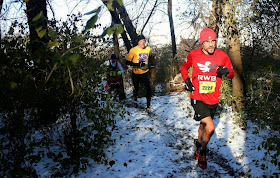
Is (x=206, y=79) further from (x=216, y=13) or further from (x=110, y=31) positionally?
(x=216, y=13)

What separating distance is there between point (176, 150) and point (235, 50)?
3.25 m

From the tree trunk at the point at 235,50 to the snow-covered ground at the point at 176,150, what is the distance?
40 cm

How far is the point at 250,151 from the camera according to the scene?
422cm

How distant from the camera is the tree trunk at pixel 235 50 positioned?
A: 5988mm

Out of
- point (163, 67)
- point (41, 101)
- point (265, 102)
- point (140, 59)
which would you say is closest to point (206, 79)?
point (265, 102)

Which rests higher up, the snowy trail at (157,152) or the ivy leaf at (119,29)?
the ivy leaf at (119,29)

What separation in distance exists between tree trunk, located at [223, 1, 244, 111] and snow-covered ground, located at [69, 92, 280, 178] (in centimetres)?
40

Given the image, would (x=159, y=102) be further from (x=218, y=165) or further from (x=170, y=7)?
(x=170, y=7)

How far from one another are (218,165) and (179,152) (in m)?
0.70

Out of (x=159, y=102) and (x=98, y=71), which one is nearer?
(x=98, y=71)

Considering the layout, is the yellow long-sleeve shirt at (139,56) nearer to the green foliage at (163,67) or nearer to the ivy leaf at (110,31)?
the green foliage at (163,67)

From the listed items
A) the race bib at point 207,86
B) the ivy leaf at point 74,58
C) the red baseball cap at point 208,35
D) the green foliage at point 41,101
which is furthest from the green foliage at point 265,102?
the ivy leaf at point 74,58

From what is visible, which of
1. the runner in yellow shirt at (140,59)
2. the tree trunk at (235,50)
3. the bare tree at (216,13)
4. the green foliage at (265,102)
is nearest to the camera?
the green foliage at (265,102)

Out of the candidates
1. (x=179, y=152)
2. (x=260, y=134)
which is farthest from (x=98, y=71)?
(x=260, y=134)
